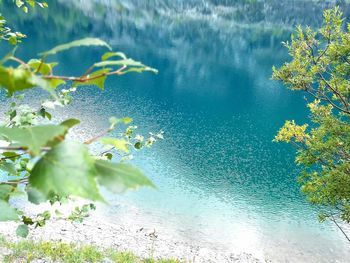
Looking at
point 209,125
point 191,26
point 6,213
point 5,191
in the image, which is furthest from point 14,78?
point 191,26

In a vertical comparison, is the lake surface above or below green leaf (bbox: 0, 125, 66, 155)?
below

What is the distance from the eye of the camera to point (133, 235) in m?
14.8

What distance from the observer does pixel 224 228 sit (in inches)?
669

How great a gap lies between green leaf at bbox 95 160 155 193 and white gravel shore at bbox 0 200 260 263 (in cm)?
1204

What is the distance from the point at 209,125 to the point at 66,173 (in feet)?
96.8

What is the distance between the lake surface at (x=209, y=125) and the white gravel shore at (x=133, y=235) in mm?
593

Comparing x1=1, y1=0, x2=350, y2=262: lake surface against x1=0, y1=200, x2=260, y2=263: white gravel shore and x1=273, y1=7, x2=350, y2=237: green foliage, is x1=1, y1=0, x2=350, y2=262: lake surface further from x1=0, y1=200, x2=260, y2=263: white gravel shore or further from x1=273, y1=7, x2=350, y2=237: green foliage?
x1=273, y1=7, x2=350, y2=237: green foliage

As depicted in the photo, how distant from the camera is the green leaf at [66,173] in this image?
65 cm

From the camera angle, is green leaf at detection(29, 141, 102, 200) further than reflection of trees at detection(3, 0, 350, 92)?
No

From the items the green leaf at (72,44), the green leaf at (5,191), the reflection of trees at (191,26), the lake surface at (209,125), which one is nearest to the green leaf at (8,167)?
the green leaf at (5,191)

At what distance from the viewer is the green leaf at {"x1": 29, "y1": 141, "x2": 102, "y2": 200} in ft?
2.12

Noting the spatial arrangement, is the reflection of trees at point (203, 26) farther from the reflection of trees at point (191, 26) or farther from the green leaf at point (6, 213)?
the green leaf at point (6, 213)

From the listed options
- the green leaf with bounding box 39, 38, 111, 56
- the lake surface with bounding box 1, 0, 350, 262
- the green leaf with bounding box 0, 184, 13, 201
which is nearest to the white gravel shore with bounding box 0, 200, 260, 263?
the lake surface with bounding box 1, 0, 350, 262

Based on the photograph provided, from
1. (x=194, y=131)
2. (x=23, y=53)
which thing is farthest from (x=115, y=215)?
(x=23, y=53)
